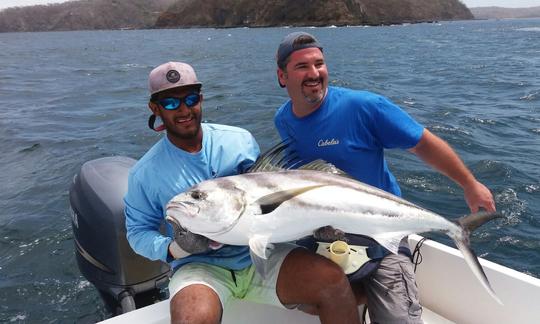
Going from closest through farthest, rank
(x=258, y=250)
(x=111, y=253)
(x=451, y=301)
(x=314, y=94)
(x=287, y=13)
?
1. (x=258, y=250)
2. (x=314, y=94)
3. (x=451, y=301)
4. (x=111, y=253)
5. (x=287, y=13)

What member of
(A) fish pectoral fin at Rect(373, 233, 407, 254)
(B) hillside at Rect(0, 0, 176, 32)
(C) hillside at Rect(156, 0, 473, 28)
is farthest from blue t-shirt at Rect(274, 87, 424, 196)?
(B) hillside at Rect(0, 0, 176, 32)

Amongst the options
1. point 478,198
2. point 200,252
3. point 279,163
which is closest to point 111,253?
point 200,252

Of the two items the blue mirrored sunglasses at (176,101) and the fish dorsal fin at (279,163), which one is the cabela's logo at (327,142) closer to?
the fish dorsal fin at (279,163)

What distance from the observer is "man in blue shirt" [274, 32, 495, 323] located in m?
3.23

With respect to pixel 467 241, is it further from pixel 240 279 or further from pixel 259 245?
pixel 240 279

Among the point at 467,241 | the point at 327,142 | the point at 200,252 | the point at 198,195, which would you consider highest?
the point at 327,142

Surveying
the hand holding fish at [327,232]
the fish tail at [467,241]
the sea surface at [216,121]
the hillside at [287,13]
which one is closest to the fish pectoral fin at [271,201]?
the hand holding fish at [327,232]

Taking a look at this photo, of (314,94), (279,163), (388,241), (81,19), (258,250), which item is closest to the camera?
(258,250)

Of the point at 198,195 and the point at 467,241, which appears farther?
the point at 467,241

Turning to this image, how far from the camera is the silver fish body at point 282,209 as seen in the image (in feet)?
8.32

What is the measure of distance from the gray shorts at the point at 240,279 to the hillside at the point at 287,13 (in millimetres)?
104250

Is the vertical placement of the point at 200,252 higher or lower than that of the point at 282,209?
lower

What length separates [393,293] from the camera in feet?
10.2

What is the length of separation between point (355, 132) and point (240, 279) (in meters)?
1.35
